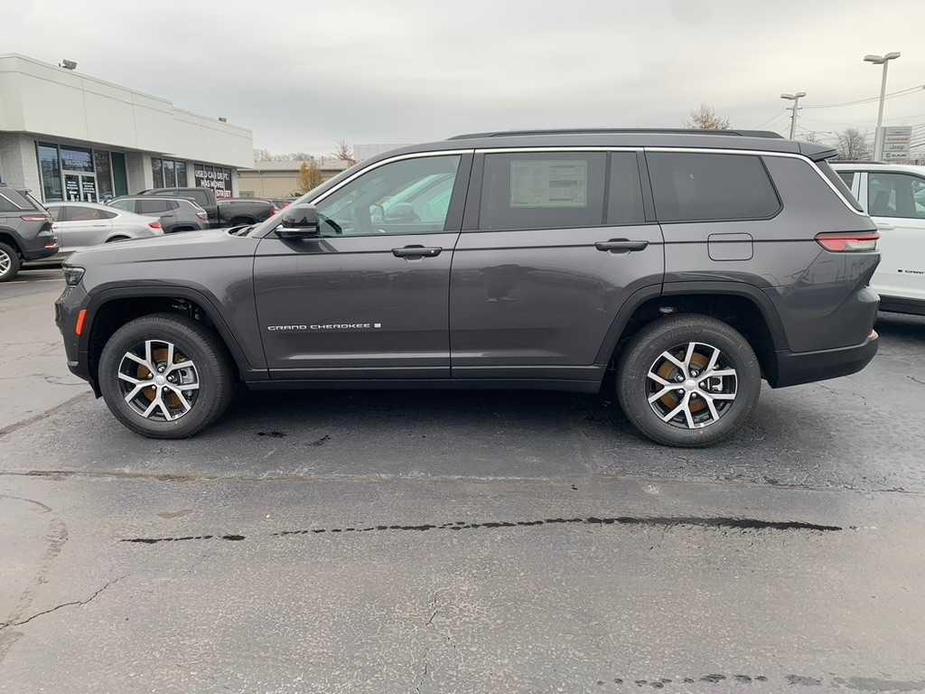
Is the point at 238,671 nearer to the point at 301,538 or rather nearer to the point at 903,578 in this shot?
the point at 301,538

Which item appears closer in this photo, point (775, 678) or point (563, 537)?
point (775, 678)

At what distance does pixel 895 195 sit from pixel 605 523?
5.98m

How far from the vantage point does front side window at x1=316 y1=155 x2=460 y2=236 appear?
167 inches

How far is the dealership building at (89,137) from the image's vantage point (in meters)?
21.8

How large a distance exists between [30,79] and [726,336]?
2498 cm

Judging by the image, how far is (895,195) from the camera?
7188 mm

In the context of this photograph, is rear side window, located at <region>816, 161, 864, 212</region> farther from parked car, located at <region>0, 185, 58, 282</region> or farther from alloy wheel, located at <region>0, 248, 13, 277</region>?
alloy wheel, located at <region>0, 248, 13, 277</region>

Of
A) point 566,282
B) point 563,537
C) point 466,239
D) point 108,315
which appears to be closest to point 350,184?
point 466,239

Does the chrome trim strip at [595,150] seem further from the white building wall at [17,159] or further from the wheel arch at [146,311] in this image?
the white building wall at [17,159]

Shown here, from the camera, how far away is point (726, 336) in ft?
13.6

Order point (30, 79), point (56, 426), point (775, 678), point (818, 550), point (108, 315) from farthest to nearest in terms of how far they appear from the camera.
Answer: point (30, 79), point (56, 426), point (108, 315), point (818, 550), point (775, 678)

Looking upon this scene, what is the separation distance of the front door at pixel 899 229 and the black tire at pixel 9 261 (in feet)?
46.1

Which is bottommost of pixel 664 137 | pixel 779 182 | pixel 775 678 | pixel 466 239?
pixel 775 678

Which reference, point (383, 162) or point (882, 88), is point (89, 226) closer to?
point (383, 162)
